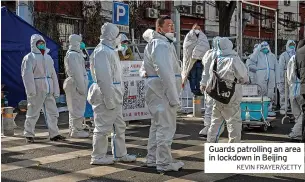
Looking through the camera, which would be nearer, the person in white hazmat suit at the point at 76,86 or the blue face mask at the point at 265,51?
the person in white hazmat suit at the point at 76,86

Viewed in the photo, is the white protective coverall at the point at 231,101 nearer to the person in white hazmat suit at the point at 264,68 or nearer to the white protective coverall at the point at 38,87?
the white protective coverall at the point at 38,87

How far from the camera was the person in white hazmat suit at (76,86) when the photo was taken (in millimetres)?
9930

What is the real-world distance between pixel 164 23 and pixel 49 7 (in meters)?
15.6

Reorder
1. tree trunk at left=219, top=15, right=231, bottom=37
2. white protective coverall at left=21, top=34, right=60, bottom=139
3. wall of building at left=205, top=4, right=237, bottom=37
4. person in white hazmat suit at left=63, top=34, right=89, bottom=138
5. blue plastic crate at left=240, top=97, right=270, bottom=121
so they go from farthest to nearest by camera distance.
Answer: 1. wall of building at left=205, top=4, right=237, bottom=37
2. tree trunk at left=219, top=15, right=231, bottom=37
3. blue plastic crate at left=240, top=97, right=270, bottom=121
4. person in white hazmat suit at left=63, top=34, right=89, bottom=138
5. white protective coverall at left=21, top=34, right=60, bottom=139

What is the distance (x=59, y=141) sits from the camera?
962 centimetres

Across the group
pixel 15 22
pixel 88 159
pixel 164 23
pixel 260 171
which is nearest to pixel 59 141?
pixel 88 159

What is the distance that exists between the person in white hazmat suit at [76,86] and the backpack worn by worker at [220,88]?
140 inches

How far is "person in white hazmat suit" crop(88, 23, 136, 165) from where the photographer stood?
687 cm

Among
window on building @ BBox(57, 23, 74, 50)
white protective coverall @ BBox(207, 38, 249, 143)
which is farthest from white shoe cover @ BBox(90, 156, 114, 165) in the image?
window on building @ BBox(57, 23, 74, 50)

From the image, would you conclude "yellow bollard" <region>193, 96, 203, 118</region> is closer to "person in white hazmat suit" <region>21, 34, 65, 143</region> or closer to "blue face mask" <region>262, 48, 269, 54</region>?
"blue face mask" <region>262, 48, 269, 54</region>

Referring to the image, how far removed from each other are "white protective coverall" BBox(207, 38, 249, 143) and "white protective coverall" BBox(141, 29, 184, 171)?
956 millimetres

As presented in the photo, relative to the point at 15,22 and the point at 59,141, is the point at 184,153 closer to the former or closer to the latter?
the point at 59,141

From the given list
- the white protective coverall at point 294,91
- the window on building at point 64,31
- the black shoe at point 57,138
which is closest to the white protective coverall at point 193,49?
the white protective coverall at point 294,91

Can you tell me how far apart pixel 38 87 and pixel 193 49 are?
3610mm
